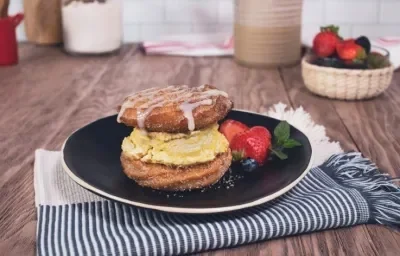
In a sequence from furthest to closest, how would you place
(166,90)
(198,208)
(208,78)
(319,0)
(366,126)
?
(319,0)
(208,78)
(366,126)
(166,90)
(198,208)

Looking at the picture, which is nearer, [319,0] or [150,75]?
[150,75]

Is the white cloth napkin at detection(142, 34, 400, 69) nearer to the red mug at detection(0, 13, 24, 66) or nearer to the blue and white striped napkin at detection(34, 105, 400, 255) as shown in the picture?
the red mug at detection(0, 13, 24, 66)

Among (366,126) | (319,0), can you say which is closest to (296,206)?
(366,126)

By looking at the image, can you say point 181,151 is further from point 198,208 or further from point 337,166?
point 337,166

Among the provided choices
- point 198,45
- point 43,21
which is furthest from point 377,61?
point 43,21

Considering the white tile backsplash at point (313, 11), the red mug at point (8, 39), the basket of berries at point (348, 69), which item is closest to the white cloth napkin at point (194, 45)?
the white tile backsplash at point (313, 11)

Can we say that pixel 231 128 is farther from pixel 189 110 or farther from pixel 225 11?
pixel 225 11

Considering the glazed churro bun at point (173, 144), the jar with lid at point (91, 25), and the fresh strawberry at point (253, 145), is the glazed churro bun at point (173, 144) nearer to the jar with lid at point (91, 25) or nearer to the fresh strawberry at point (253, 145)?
the fresh strawberry at point (253, 145)
